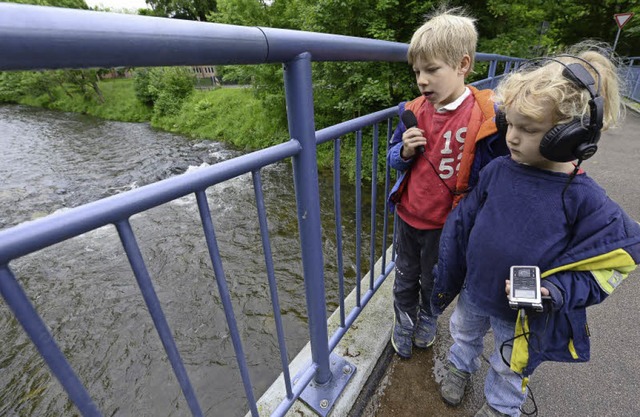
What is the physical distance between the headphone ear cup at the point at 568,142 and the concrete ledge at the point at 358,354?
1.45 metres

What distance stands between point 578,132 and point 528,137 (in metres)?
0.15

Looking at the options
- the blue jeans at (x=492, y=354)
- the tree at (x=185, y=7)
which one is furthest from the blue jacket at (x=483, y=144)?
the tree at (x=185, y=7)

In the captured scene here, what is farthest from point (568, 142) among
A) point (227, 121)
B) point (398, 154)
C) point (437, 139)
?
point (227, 121)

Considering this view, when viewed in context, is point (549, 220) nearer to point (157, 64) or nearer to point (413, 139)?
point (413, 139)

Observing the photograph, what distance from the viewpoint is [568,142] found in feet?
3.25

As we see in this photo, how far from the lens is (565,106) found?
1.02 meters

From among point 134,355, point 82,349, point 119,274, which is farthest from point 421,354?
point 119,274

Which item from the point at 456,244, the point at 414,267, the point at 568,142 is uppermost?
the point at 568,142

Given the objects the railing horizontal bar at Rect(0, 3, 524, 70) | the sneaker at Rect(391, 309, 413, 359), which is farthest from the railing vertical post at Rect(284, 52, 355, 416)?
the sneaker at Rect(391, 309, 413, 359)

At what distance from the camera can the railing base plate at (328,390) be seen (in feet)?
5.50

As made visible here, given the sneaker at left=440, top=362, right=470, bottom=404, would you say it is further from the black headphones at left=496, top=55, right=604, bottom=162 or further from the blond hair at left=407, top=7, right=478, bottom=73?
the blond hair at left=407, top=7, right=478, bottom=73

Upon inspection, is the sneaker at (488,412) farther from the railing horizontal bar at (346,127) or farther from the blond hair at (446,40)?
the blond hair at (446,40)

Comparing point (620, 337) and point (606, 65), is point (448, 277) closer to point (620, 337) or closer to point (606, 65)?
point (606, 65)

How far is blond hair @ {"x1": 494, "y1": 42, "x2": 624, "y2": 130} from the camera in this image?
3.33 feet
